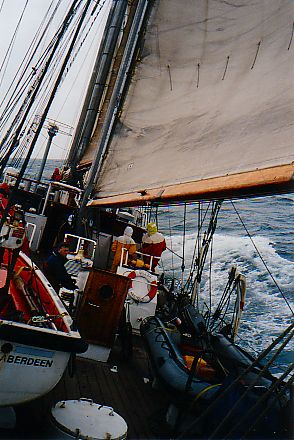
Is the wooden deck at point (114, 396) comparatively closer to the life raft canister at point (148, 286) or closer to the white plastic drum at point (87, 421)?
the white plastic drum at point (87, 421)

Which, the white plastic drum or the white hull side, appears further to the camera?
the white plastic drum

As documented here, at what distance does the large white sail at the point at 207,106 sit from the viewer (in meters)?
3.27

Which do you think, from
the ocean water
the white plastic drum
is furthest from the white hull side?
the ocean water

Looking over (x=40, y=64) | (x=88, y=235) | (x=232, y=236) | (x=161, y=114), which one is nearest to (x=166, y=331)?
(x=88, y=235)

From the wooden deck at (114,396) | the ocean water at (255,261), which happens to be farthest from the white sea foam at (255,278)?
the wooden deck at (114,396)

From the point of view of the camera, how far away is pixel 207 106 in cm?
462

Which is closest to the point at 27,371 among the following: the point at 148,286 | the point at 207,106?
the point at 207,106

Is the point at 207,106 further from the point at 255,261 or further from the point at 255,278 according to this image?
the point at 255,261

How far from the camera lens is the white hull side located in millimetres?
3914

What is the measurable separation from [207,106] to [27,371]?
3.49 metres

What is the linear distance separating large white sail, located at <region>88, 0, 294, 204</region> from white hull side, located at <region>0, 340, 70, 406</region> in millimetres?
1898

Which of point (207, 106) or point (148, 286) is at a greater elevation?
point (207, 106)

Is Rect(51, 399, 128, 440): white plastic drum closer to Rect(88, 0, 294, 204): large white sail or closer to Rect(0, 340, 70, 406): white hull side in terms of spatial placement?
Rect(0, 340, 70, 406): white hull side

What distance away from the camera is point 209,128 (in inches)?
166
